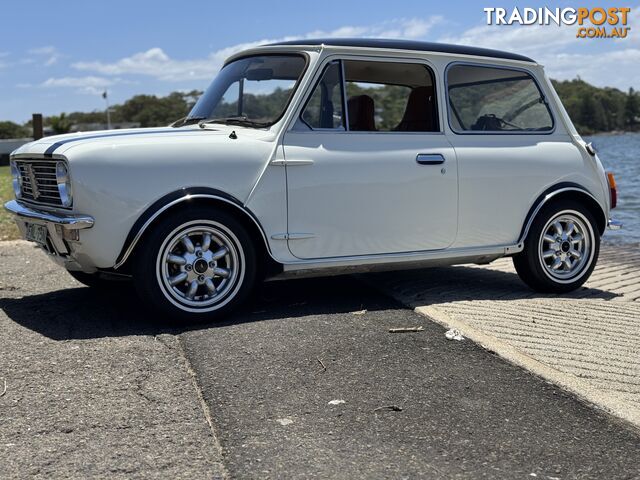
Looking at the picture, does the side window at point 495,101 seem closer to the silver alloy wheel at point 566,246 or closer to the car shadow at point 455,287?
the silver alloy wheel at point 566,246

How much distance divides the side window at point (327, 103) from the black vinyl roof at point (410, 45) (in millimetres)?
192

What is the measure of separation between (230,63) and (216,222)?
6.24ft

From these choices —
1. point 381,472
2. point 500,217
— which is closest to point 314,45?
point 500,217

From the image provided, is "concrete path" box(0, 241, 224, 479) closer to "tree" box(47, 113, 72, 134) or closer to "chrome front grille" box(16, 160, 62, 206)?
"chrome front grille" box(16, 160, 62, 206)

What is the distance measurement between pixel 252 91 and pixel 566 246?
301 cm

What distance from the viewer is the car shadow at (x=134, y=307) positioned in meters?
5.22

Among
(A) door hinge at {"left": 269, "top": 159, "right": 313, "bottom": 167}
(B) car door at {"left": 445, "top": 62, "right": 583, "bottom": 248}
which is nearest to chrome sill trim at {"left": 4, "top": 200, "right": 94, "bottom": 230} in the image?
(A) door hinge at {"left": 269, "top": 159, "right": 313, "bottom": 167}

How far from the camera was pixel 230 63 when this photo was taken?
21.6 ft

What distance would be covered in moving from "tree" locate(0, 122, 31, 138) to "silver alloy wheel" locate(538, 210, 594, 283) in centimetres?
9262

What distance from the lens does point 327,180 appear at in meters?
5.66

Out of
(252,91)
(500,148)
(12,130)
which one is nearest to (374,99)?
(252,91)

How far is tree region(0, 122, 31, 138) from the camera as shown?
93438mm

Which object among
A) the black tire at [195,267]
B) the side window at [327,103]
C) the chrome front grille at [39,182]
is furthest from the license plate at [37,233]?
the side window at [327,103]

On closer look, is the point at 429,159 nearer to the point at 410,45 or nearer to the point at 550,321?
the point at 410,45
